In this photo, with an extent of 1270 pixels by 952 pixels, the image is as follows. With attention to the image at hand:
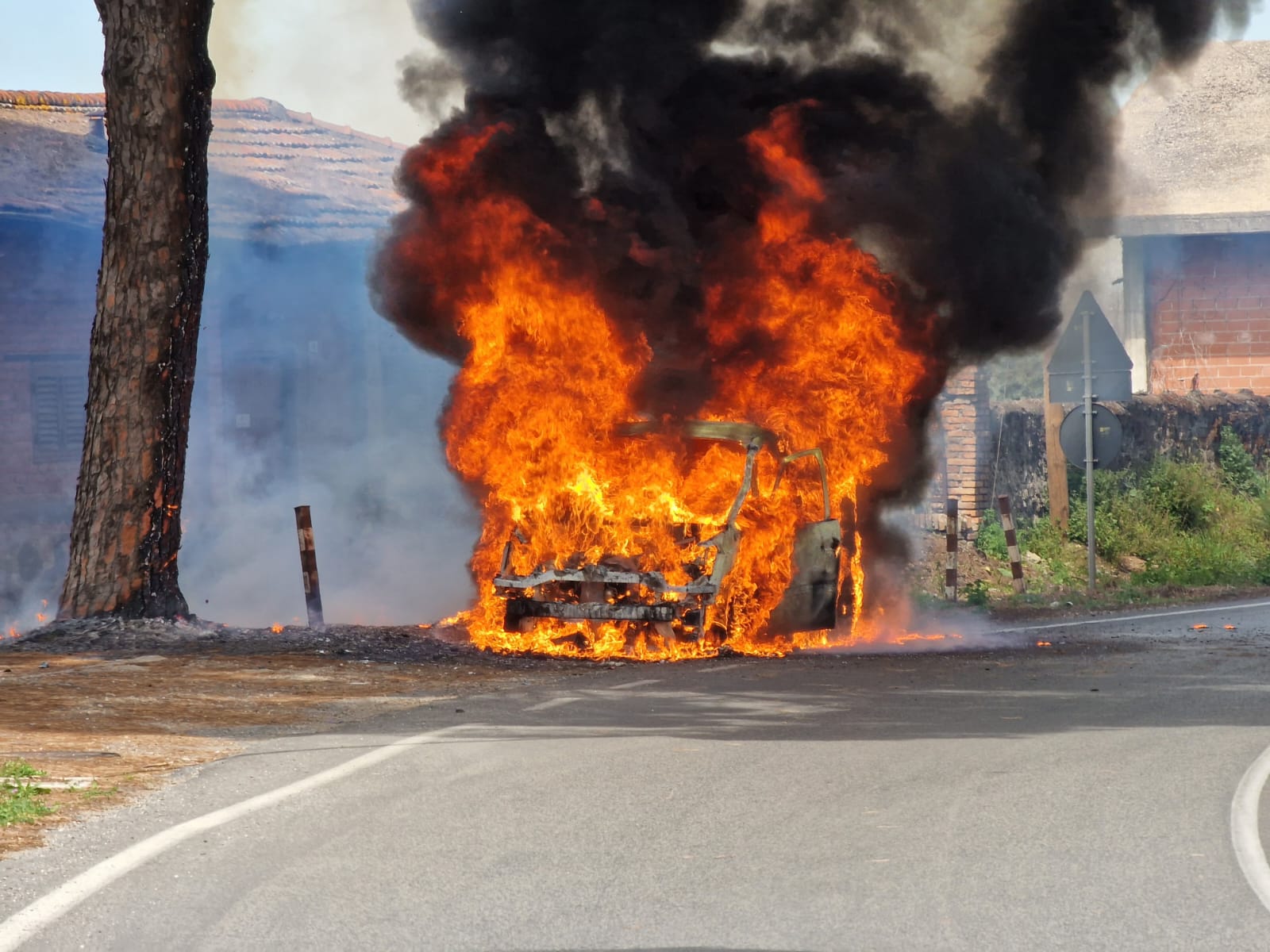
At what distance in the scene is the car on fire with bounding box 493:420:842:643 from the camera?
41.3 feet

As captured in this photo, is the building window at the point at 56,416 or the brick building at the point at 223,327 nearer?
the brick building at the point at 223,327

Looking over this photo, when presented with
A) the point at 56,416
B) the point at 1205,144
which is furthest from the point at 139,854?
the point at 1205,144

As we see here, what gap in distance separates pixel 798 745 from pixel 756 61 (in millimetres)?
9603

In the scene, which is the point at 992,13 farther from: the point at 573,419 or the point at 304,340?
the point at 304,340

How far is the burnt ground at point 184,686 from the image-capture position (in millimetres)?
8102

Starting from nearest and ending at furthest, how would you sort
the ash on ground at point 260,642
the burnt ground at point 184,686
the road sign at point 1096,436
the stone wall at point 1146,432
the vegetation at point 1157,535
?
1. the burnt ground at point 184,686
2. the ash on ground at point 260,642
3. the road sign at point 1096,436
4. the vegetation at point 1157,535
5. the stone wall at point 1146,432

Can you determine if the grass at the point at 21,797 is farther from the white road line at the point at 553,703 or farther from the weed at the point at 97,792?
the white road line at the point at 553,703

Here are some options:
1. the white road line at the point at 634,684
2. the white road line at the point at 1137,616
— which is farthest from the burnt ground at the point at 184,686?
the white road line at the point at 1137,616

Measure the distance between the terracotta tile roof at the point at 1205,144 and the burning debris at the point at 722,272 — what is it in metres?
18.0

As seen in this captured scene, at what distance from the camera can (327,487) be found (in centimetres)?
2547

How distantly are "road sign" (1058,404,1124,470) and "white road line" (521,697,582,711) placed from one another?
35.0 ft

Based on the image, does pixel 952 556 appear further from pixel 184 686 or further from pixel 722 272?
pixel 184 686

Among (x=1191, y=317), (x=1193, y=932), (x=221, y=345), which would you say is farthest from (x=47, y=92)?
(x=1193, y=932)

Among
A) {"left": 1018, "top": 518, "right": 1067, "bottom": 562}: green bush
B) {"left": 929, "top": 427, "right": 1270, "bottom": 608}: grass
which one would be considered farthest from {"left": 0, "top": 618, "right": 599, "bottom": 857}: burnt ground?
{"left": 1018, "top": 518, "right": 1067, "bottom": 562}: green bush
